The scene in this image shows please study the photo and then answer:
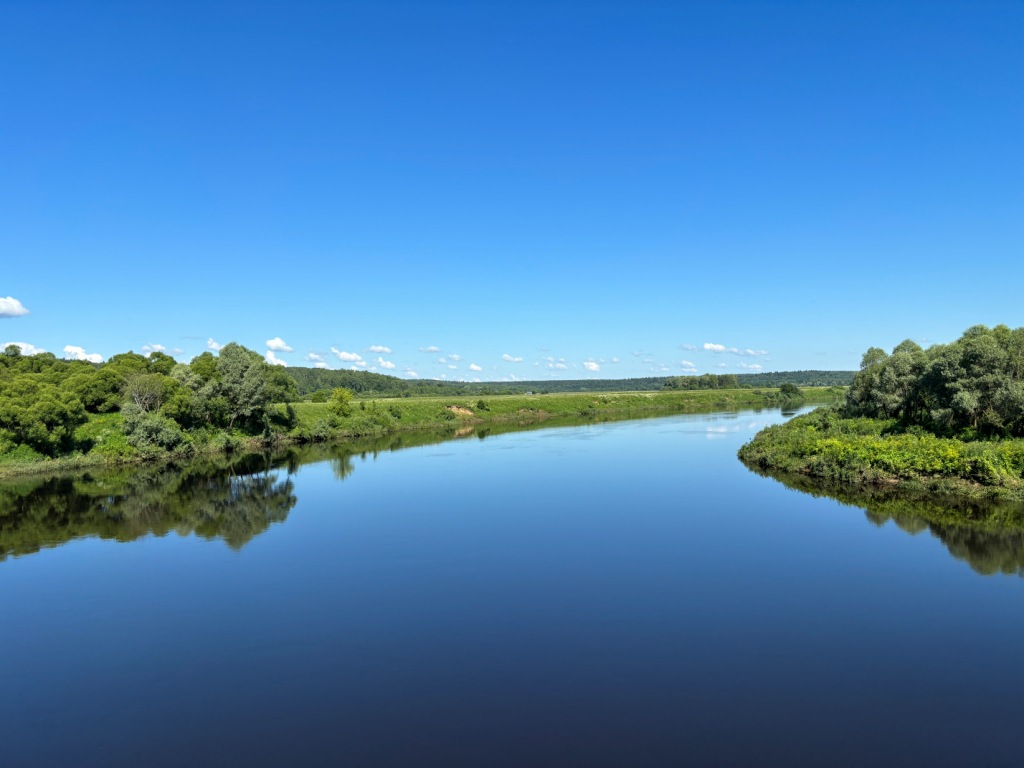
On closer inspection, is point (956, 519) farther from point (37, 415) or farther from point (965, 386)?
point (37, 415)

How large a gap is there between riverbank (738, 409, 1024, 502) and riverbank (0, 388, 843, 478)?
4385cm

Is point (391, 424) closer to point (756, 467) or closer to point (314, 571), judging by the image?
point (756, 467)

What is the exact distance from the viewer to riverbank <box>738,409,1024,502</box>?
25469 millimetres

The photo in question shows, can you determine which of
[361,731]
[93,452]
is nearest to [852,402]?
[361,731]

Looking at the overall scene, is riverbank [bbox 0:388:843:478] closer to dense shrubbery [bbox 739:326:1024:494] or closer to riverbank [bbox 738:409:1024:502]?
riverbank [bbox 738:409:1024:502]

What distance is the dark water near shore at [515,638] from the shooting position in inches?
397

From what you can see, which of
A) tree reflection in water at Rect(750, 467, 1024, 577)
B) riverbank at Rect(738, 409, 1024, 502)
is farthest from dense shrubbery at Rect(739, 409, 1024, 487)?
tree reflection in water at Rect(750, 467, 1024, 577)

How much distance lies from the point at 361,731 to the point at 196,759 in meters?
2.58

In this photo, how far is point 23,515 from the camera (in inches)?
1158

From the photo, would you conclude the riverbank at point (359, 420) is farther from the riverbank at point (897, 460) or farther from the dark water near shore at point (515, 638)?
the riverbank at point (897, 460)

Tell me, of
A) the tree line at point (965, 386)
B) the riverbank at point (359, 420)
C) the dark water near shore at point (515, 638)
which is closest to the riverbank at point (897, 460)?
the tree line at point (965, 386)

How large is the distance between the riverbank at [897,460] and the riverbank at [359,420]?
4385 cm

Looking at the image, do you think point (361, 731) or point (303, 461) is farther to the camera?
A: point (303, 461)

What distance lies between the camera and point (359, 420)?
7162 cm
